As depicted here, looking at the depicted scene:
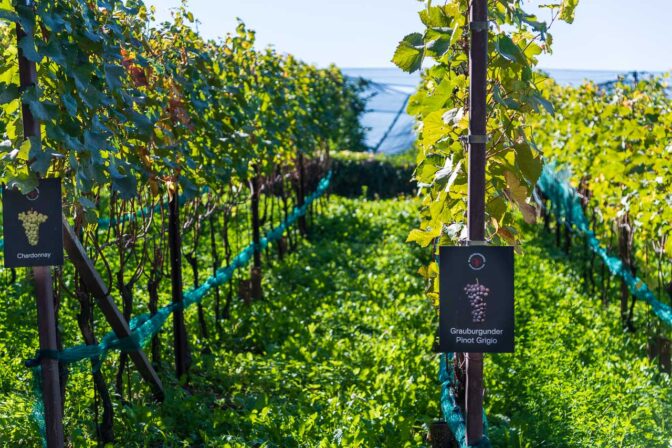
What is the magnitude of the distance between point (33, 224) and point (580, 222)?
667cm

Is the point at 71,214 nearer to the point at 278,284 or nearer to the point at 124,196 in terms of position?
the point at 124,196

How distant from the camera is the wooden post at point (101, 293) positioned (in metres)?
3.96

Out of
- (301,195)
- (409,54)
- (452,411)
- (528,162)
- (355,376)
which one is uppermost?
(409,54)

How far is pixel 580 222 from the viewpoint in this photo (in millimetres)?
9086

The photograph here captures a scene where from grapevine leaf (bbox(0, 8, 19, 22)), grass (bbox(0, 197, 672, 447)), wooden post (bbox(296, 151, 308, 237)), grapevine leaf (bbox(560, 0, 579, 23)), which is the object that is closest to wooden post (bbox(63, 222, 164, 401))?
grass (bbox(0, 197, 672, 447))

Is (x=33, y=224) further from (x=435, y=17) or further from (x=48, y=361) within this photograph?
(x=435, y=17)

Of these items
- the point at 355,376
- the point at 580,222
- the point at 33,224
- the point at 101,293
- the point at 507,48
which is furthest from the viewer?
the point at 580,222

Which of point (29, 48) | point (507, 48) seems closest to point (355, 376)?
point (507, 48)

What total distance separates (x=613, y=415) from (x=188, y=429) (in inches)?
92.4

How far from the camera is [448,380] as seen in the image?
13.9 ft

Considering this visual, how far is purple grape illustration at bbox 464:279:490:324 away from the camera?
2832 millimetres

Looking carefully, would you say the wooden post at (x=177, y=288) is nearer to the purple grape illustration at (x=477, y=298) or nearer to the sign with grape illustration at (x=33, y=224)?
the sign with grape illustration at (x=33, y=224)

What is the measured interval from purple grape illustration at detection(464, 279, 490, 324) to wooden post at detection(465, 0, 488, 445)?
211mm

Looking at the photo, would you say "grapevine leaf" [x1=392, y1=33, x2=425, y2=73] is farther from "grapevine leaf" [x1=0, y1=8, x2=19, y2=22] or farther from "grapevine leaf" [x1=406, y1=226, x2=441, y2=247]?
"grapevine leaf" [x1=0, y1=8, x2=19, y2=22]
